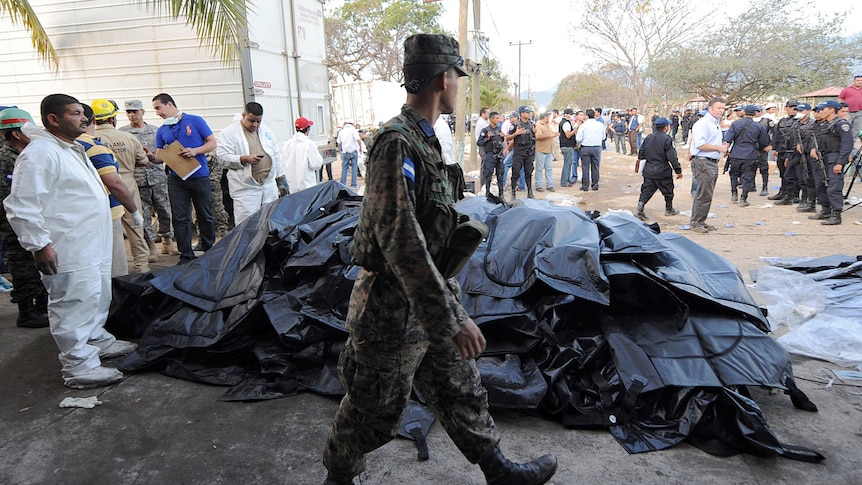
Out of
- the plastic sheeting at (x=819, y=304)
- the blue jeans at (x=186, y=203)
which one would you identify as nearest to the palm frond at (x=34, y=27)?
the blue jeans at (x=186, y=203)

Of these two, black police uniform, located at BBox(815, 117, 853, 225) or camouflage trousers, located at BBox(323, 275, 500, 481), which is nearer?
camouflage trousers, located at BBox(323, 275, 500, 481)

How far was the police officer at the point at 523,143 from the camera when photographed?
33.5 feet

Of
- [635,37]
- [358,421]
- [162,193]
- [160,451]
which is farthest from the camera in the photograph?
[635,37]

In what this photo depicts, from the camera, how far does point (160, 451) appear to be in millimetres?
2627

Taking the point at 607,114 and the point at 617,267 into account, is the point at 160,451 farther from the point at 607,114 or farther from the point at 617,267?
the point at 607,114

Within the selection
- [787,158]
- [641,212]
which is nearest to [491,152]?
[641,212]

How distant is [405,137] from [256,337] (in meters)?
2.29

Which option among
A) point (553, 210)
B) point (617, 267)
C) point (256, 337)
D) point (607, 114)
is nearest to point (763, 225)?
point (553, 210)

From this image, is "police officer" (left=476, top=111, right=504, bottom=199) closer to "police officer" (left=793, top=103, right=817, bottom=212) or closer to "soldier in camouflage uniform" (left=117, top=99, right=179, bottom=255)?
"police officer" (left=793, top=103, right=817, bottom=212)

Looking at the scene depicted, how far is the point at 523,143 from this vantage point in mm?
10320

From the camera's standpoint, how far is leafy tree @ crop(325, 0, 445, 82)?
100 ft

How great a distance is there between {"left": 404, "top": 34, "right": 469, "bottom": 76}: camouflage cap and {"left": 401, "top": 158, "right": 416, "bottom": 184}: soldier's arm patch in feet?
1.31

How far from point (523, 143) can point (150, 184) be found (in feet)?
21.9

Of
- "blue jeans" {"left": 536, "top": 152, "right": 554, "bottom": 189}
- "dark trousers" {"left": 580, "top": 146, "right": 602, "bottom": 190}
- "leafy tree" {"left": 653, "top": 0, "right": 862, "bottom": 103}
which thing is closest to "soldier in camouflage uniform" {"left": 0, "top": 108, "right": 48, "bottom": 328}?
"blue jeans" {"left": 536, "top": 152, "right": 554, "bottom": 189}
